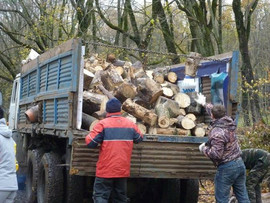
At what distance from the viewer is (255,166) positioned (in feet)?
23.1

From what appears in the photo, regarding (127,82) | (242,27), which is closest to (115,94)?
(127,82)

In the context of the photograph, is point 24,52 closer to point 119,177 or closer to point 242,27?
point 242,27

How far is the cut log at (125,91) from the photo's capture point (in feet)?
24.8

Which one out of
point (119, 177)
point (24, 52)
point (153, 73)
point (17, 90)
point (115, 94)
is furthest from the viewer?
point (24, 52)

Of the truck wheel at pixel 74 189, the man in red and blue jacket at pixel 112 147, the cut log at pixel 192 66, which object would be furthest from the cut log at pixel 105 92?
the cut log at pixel 192 66

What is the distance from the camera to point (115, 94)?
25.0 ft

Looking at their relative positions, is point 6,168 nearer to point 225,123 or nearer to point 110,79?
point 225,123

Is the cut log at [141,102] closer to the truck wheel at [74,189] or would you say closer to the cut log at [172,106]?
A: the cut log at [172,106]

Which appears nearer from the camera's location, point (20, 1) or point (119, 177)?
point (119, 177)

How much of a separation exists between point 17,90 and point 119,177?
586 centimetres

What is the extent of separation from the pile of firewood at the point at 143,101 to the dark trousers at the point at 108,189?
3.22ft

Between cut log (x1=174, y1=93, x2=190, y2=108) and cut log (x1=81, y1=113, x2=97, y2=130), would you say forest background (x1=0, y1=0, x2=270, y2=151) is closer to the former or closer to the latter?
cut log (x1=174, y1=93, x2=190, y2=108)

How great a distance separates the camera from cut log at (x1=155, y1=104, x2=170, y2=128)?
Result: 726 centimetres

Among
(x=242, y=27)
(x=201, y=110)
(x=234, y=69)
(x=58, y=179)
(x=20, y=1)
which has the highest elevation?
(x=20, y=1)
